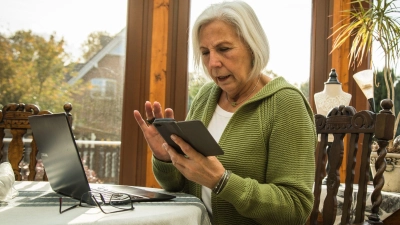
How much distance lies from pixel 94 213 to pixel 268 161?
1.74 ft

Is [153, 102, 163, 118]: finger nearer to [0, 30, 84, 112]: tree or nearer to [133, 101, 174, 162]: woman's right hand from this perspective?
[133, 101, 174, 162]: woman's right hand

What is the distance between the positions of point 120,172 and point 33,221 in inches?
79.5

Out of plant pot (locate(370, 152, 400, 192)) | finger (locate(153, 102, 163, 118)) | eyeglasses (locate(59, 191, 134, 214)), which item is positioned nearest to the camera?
eyeglasses (locate(59, 191, 134, 214))

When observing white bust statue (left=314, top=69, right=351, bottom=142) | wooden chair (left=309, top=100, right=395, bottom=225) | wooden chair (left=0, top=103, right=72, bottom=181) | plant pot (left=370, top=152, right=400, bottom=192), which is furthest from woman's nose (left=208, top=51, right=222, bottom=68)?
white bust statue (left=314, top=69, right=351, bottom=142)

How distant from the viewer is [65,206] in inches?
44.1

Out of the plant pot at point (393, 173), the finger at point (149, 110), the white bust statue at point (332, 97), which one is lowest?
the plant pot at point (393, 173)

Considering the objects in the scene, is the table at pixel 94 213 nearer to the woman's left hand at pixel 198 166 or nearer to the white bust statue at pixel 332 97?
the woman's left hand at pixel 198 166

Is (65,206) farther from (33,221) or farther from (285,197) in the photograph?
(285,197)

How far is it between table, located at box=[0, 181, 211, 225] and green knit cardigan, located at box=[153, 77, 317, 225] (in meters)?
0.12

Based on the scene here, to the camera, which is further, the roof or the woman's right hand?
the roof

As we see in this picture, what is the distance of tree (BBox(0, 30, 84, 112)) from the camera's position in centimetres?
288

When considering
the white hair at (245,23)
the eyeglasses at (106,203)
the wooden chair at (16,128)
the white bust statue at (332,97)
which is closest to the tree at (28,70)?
the wooden chair at (16,128)

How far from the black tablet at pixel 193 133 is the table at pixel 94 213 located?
6.1 inches

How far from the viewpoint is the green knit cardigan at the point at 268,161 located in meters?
1.23
